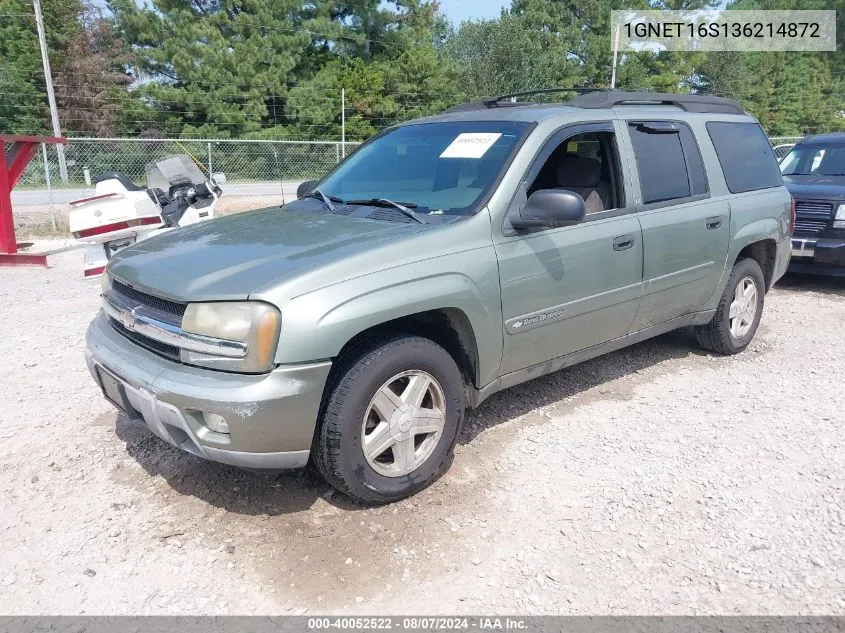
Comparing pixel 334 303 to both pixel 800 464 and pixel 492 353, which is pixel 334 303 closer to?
pixel 492 353

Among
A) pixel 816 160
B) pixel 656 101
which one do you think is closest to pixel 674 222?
pixel 656 101

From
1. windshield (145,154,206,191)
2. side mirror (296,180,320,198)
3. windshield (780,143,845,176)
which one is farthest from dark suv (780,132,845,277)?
windshield (145,154,206,191)

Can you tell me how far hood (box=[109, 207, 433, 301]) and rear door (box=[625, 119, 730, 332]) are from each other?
173 centimetres

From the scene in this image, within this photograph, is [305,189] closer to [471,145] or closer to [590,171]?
[471,145]

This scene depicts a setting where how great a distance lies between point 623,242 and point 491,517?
187 centimetres

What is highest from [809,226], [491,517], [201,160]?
[201,160]

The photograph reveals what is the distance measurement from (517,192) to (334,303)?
50.6 inches

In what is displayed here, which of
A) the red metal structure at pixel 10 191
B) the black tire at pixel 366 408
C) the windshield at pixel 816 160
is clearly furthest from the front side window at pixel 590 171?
the red metal structure at pixel 10 191

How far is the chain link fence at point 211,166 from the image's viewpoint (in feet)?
62.1

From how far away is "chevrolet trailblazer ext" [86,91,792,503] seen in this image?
272 cm

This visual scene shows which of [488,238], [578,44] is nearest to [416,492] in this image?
[488,238]

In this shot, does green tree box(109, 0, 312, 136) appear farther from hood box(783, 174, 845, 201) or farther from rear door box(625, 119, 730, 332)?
rear door box(625, 119, 730, 332)

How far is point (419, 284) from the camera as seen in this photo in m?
3.04

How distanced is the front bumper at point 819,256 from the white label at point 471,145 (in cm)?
575
